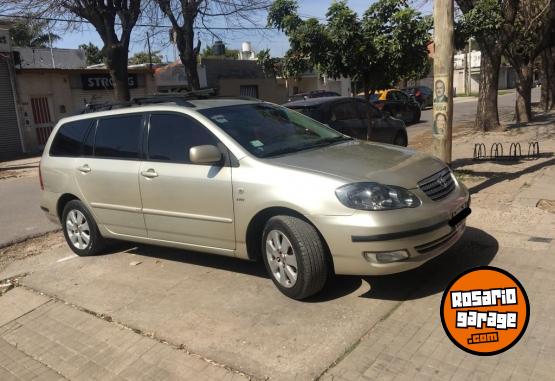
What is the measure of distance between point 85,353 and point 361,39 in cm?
606

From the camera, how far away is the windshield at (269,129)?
181 inches

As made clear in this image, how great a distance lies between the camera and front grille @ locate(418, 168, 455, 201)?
4.09 meters

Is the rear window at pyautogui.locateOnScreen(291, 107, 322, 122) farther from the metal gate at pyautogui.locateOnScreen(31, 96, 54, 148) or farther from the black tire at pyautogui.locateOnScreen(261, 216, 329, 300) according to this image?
the metal gate at pyautogui.locateOnScreen(31, 96, 54, 148)

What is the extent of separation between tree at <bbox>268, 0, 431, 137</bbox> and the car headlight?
4.53 metres

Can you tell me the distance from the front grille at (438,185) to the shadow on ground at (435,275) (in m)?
0.70

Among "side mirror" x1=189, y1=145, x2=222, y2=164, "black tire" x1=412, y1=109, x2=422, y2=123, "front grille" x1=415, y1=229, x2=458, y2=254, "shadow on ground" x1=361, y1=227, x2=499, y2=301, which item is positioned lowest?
"black tire" x1=412, y1=109, x2=422, y2=123

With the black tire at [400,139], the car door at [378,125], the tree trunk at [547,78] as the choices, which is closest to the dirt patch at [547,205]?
the car door at [378,125]

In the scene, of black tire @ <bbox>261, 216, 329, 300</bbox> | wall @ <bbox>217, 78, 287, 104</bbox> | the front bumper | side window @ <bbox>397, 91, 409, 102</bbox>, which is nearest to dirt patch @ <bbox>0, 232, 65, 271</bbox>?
black tire @ <bbox>261, 216, 329, 300</bbox>

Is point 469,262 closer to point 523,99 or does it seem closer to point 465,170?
point 465,170

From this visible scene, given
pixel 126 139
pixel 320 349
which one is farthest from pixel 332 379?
pixel 126 139

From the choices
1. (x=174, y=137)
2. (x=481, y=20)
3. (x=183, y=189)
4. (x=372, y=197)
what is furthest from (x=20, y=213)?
(x=481, y=20)

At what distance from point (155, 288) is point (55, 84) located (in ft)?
62.2

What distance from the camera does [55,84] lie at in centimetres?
2136

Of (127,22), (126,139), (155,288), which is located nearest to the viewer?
(155,288)
